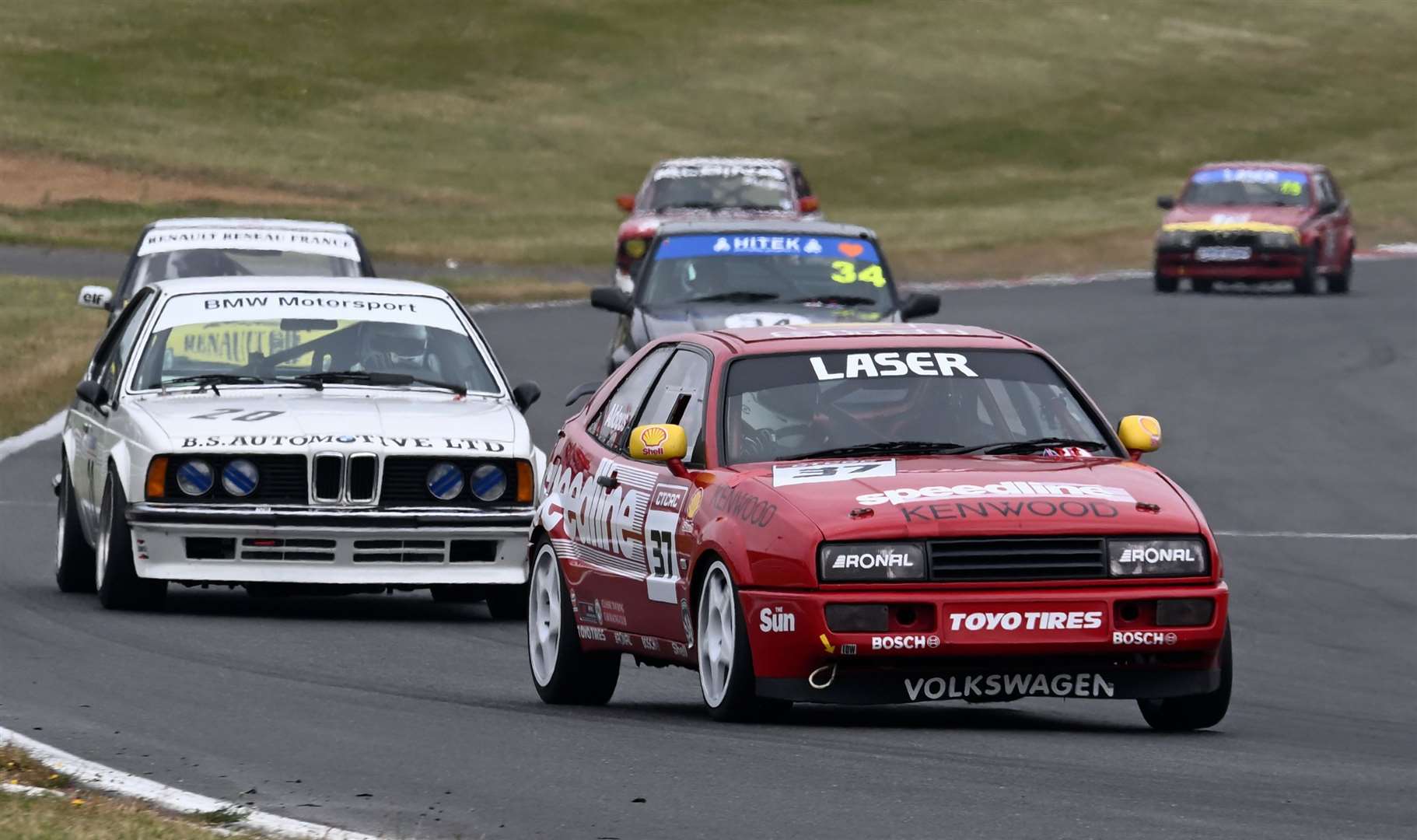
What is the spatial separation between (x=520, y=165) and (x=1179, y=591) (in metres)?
58.3

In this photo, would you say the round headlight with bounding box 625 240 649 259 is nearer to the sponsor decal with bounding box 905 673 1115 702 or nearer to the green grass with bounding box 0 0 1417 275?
the green grass with bounding box 0 0 1417 275

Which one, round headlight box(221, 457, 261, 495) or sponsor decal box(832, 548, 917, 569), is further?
round headlight box(221, 457, 261, 495)

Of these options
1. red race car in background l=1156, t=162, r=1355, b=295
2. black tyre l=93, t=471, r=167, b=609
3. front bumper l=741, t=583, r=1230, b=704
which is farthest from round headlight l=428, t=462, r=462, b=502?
red race car in background l=1156, t=162, r=1355, b=295

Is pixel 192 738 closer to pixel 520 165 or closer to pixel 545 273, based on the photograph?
pixel 545 273

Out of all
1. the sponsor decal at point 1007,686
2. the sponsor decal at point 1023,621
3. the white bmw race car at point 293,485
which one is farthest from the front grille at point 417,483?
the sponsor decal at point 1023,621

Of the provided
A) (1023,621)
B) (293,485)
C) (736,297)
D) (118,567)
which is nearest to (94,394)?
(118,567)

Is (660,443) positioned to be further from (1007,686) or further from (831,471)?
(1007,686)

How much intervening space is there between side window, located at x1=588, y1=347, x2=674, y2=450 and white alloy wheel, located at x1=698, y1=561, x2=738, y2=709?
1.22 metres

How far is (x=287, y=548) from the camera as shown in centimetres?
1260

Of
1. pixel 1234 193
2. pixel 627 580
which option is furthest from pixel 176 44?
pixel 627 580

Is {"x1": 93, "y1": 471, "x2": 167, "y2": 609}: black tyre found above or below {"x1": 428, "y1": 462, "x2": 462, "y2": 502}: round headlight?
below

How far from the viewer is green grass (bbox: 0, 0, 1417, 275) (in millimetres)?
60812

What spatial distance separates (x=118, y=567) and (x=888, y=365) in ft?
13.7

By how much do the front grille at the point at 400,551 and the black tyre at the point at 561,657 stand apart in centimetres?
215
